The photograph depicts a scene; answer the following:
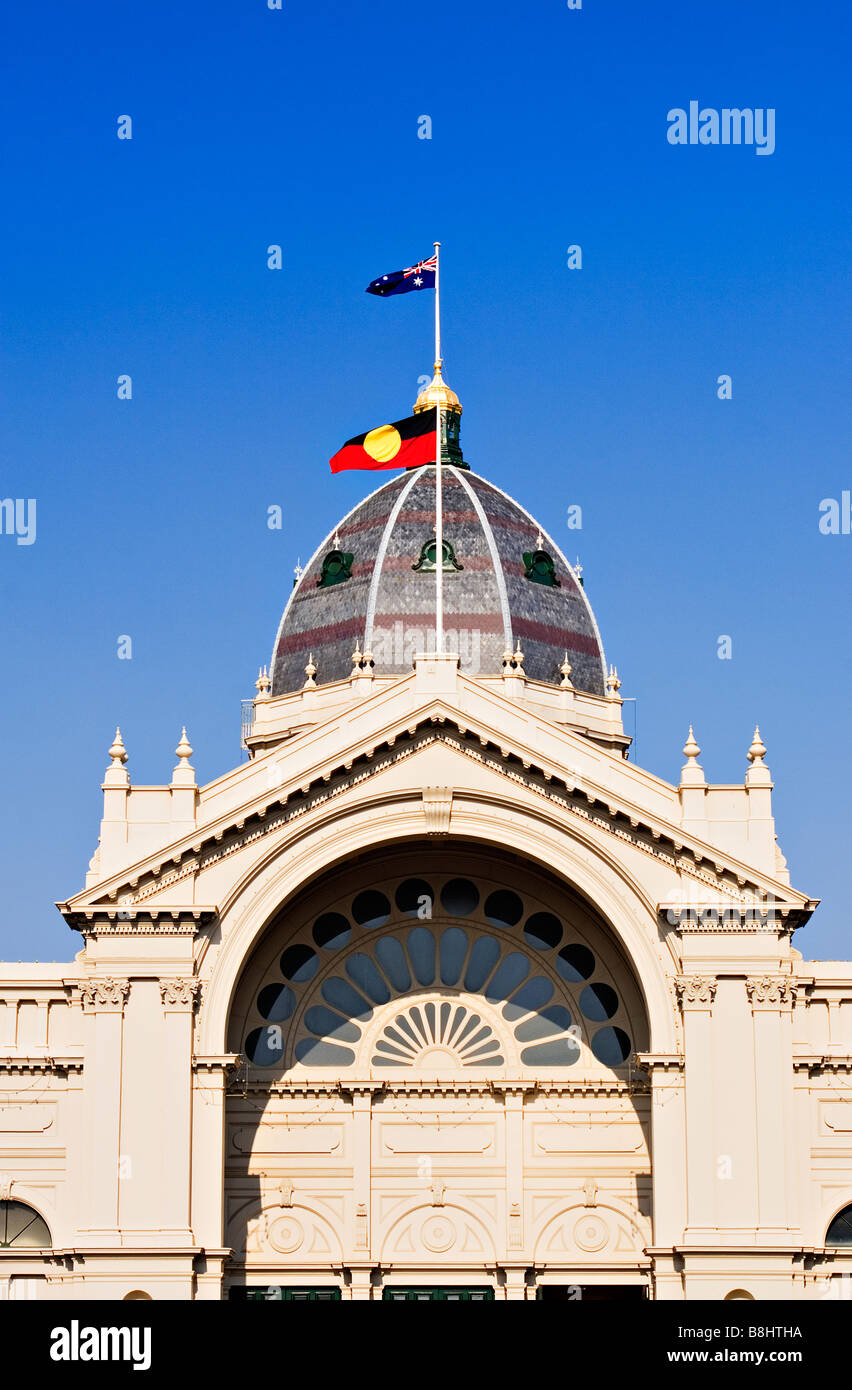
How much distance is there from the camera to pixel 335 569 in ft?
231

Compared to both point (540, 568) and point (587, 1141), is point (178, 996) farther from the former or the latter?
point (540, 568)

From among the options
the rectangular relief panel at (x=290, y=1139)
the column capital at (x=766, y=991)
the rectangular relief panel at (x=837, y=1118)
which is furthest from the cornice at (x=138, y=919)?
the rectangular relief panel at (x=837, y=1118)

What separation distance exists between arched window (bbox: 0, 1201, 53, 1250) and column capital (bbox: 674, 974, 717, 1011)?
43.8 ft

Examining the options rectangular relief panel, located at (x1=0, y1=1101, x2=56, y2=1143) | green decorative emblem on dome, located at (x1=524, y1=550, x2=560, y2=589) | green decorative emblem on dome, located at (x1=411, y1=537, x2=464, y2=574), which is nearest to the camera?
rectangular relief panel, located at (x1=0, y1=1101, x2=56, y2=1143)

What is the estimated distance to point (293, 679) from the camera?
69375mm

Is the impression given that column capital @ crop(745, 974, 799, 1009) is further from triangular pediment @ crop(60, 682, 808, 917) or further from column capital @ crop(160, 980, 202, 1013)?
column capital @ crop(160, 980, 202, 1013)

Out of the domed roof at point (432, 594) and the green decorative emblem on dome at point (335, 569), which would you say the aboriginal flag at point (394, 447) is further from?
the green decorative emblem on dome at point (335, 569)

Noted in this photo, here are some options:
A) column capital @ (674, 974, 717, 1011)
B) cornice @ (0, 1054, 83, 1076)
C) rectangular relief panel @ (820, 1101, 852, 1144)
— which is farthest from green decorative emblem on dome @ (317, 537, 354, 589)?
rectangular relief panel @ (820, 1101, 852, 1144)

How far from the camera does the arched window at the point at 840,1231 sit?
53.2 metres

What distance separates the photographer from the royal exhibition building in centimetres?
5184

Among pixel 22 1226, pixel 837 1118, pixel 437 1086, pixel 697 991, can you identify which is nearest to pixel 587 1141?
pixel 437 1086

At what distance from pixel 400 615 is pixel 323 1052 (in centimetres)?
1554
